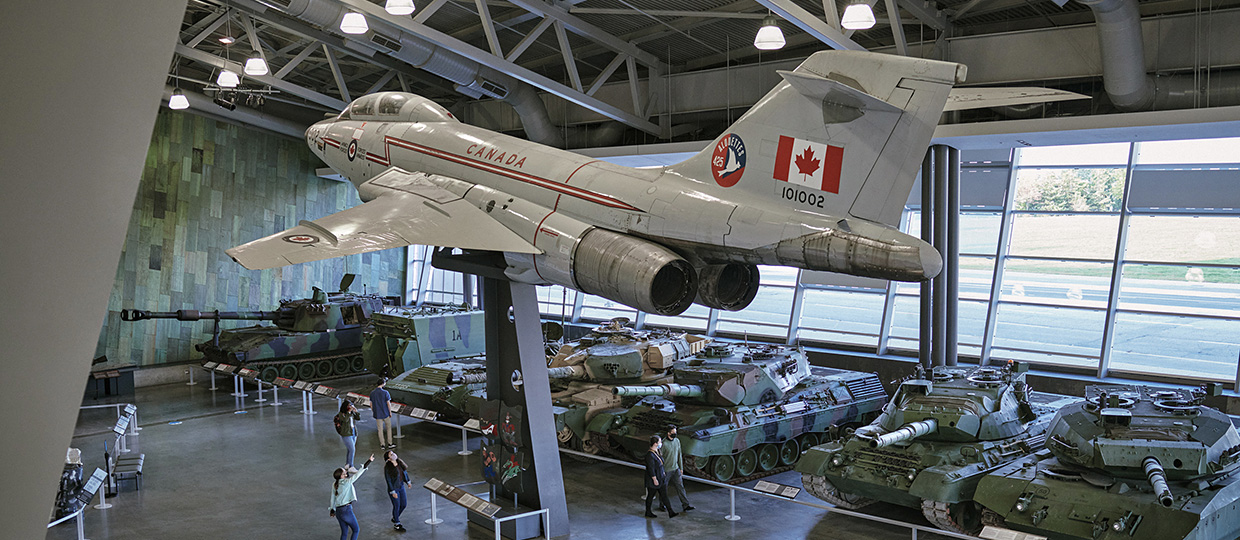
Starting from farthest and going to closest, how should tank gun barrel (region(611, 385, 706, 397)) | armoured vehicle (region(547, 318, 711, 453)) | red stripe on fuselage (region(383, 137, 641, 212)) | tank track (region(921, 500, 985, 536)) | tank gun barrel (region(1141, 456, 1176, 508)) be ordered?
armoured vehicle (region(547, 318, 711, 453)) < tank gun barrel (region(611, 385, 706, 397)) < tank track (region(921, 500, 985, 536)) < red stripe on fuselage (region(383, 137, 641, 212)) < tank gun barrel (region(1141, 456, 1176, 508))

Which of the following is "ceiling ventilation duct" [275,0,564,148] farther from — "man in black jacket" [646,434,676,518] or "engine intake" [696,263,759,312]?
"engine intake" [696,263,759,312]

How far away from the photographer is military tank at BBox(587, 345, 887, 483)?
12.6m

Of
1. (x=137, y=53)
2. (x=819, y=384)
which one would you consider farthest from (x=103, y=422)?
(x=137, y=53)

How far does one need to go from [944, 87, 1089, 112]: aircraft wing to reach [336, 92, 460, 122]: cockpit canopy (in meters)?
5.79

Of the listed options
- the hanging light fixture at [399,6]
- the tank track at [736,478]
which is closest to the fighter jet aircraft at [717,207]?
the hanging light fixture at [399,6]

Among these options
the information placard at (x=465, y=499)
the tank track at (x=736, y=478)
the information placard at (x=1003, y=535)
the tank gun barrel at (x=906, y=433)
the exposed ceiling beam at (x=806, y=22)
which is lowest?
the tank track at (x=736, y=478)

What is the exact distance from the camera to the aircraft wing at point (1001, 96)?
7.27 meters

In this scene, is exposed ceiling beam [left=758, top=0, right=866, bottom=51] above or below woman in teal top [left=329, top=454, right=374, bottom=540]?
above

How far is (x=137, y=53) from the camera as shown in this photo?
1861 mm

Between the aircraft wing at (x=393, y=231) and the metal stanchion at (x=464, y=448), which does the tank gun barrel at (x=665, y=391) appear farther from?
the aircraft wing at (x=393, y=231)

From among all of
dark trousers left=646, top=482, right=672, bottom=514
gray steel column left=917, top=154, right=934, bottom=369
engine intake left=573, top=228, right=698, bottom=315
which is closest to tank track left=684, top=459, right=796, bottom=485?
dark trousers left=646, top=482, right=672, bottom=514

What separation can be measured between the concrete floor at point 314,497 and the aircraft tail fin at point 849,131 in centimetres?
482

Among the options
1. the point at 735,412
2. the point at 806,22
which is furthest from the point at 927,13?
the point at 735,412

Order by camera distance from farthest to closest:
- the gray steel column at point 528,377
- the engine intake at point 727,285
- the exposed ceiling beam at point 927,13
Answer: the exposed ceiling beam at point 927,13, the gray steel column at point 528,377, the engine intake at point 727,285
